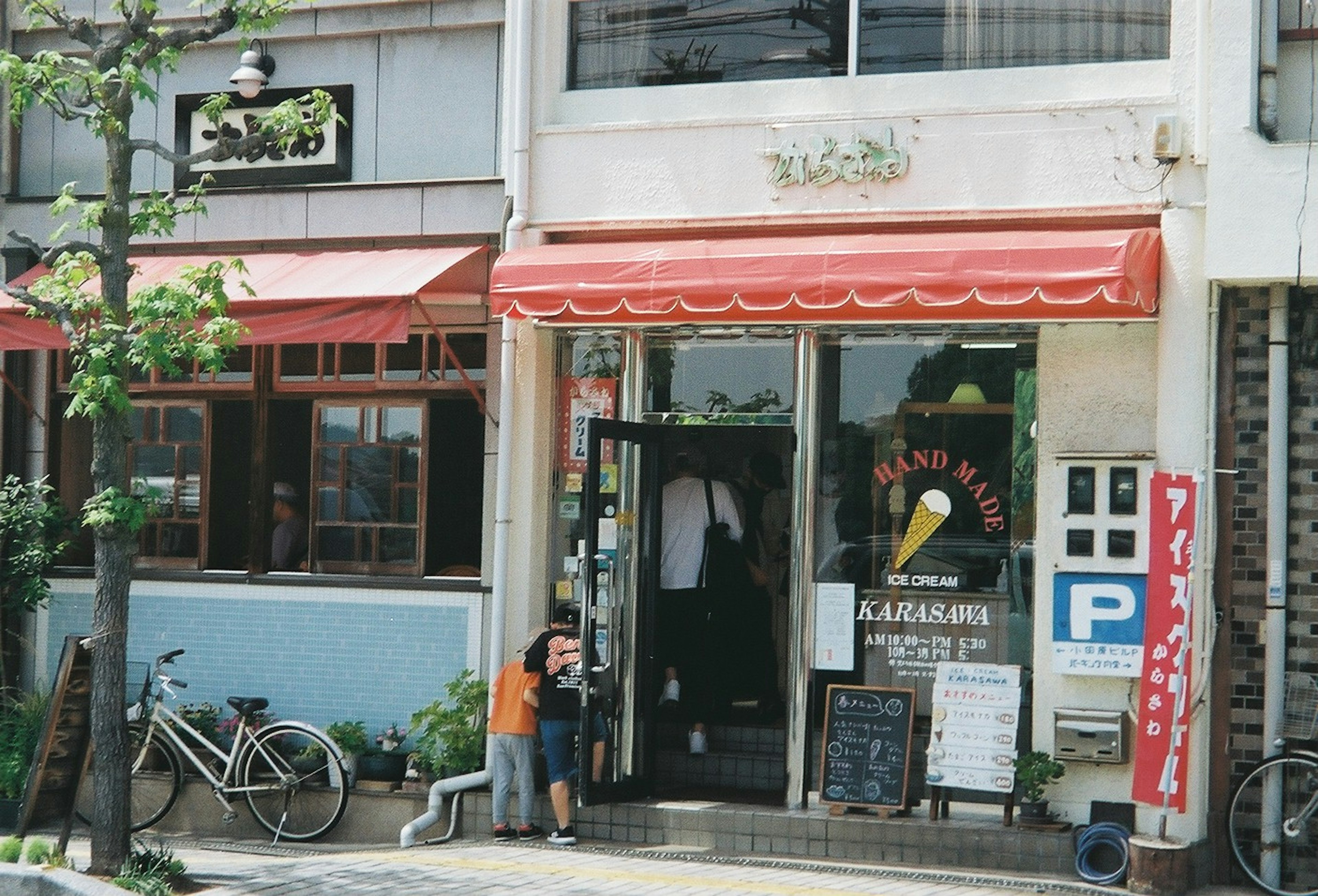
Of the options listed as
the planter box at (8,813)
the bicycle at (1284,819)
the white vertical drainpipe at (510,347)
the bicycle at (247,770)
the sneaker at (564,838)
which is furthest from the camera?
the planter box at (8,813)

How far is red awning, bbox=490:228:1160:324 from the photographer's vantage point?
9.44 m

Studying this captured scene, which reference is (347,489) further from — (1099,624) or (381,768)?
(1099,624)

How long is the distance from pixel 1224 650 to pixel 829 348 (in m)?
3.17

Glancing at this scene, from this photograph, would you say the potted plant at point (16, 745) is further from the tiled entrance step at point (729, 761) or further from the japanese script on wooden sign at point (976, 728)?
the japanese script on wooden sign at point (976, 728)

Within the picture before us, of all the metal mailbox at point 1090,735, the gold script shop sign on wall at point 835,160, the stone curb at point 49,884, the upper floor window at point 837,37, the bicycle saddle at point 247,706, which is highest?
the upper floor window at point 837,37

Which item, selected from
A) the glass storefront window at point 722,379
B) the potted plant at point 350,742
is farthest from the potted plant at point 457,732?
the glass storefront window at point 722,379

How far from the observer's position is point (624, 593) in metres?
11.1

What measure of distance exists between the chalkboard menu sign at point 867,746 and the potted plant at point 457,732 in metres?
2.41

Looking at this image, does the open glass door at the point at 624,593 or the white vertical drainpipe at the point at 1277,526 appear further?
the open glass door at the point at 624,593

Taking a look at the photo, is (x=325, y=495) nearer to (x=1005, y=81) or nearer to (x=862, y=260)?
(x=862, y=260)

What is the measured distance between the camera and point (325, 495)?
491 inches

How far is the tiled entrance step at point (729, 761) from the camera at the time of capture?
11375 mm

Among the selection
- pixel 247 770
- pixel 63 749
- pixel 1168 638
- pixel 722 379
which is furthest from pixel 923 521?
pixel 63 749

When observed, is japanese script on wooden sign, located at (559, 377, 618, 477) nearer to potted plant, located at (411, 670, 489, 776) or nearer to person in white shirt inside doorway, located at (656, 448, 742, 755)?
person in white shirt inside doorway, located at (656, 448, 742, 755)
